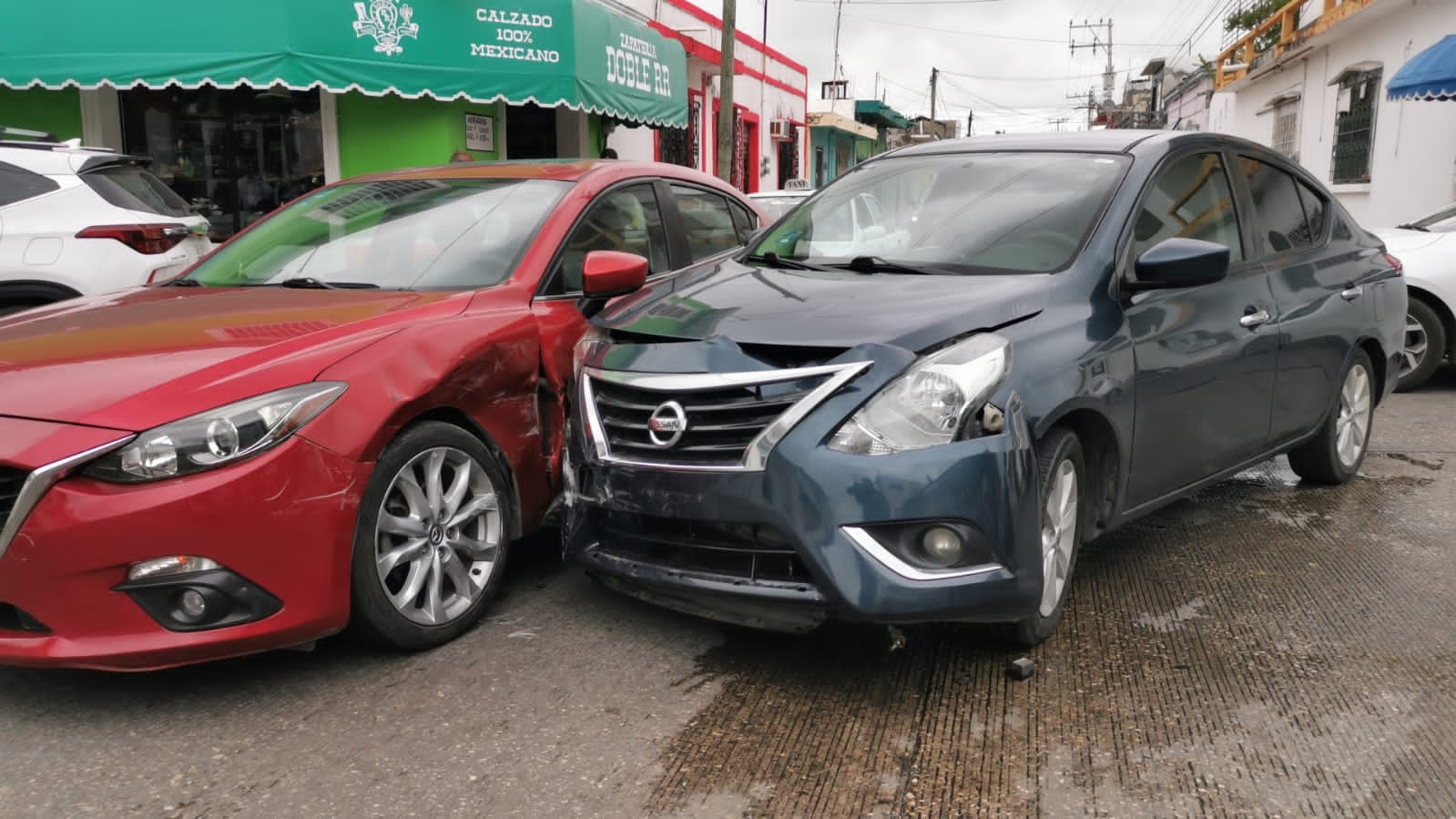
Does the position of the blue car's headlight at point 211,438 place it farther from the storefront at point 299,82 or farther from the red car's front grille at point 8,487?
the storefront at point 299,82

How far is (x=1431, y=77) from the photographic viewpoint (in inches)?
479

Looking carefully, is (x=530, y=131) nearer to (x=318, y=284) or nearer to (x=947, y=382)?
(x=318, y=284)

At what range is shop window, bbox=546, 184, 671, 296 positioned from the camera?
4.30 metres

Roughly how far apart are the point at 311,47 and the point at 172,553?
8.99 meters

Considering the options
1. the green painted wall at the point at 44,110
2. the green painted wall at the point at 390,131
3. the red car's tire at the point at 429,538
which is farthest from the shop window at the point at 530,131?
the red car's tire at the point at 429,538

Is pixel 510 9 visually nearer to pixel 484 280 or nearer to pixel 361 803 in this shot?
pixel 484 280

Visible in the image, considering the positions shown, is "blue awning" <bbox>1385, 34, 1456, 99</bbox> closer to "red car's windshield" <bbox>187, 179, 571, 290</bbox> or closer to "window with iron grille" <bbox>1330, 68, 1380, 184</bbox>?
"window with iron grille" <bbox>1330, 68, 1380, 184</bbox>

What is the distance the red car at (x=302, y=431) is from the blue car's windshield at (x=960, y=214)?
2.55 ft

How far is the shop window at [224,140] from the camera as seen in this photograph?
41.8ft

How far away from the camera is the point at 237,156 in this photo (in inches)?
508

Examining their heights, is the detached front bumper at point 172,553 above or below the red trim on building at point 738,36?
below

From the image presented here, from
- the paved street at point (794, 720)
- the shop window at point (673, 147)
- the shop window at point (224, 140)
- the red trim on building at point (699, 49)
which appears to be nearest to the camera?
the paved street at point (794, 720)

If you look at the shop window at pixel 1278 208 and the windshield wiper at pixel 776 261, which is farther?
the shop window at pixel 1278 208

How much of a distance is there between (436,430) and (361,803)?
1.16 m
